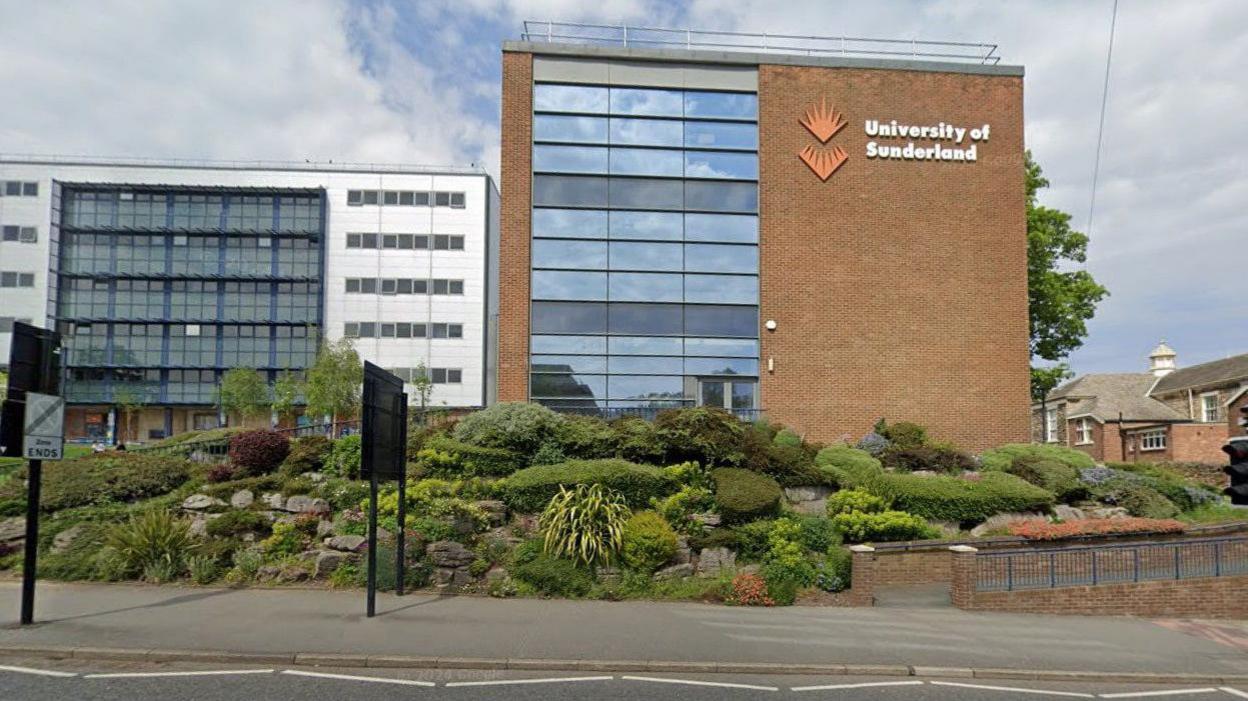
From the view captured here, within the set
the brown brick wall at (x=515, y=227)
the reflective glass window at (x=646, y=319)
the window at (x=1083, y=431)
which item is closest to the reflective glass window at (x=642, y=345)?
the reflective glass window at (x=646, y=319)

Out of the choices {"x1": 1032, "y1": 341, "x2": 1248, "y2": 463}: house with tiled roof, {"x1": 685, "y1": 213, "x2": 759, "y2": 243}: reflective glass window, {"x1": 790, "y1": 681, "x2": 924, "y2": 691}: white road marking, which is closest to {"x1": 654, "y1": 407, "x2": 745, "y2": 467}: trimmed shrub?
{"x1": 685, "y1": 213, "x2": 759, "y2": 243}: reflective glass window

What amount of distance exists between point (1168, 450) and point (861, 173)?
24.9m

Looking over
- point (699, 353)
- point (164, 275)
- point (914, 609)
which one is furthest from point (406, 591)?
point (164, 275)

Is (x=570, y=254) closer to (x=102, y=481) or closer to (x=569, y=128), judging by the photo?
(x=569, y=128)

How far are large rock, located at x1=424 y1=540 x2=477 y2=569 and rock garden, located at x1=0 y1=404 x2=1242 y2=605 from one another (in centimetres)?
2

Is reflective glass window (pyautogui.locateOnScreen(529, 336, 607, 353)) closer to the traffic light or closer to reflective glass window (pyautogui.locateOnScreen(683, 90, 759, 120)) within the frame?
reflective glass window (pyautogui.locateOnScreen(683, 90, 759, 120))

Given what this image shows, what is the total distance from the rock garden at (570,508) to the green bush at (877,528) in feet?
0.11

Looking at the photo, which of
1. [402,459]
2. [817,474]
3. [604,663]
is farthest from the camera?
[817,474]

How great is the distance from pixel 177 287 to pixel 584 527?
161 feet

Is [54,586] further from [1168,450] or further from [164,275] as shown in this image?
[164,275]

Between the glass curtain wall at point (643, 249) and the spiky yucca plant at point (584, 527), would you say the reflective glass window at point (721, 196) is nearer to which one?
the glass curtain wall at point (643, 249)

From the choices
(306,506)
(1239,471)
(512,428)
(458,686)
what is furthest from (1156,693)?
(306,506)

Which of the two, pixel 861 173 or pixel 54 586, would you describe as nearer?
pixel 54 586

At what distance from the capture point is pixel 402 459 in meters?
12.7
